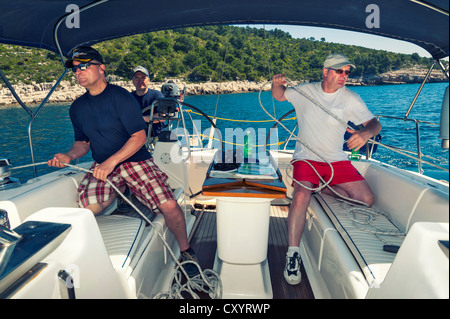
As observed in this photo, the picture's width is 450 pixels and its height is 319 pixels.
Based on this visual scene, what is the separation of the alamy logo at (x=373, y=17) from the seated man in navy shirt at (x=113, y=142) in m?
1.52

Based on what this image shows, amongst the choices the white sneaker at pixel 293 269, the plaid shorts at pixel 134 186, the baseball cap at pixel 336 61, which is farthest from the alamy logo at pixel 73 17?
the white sneaker at pixel 293 269

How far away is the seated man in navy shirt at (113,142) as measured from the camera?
5.54 ft

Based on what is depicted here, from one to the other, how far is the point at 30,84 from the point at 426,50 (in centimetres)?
3912

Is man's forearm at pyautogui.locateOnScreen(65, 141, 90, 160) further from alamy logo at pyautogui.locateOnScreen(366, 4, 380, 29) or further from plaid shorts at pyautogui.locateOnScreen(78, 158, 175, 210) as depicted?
alamy logo at pyautogui.locateOnScreen(366, 4, 380, 29)

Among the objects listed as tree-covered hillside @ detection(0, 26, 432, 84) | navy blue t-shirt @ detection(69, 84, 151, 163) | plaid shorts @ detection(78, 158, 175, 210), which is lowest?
plaid shorts @ detection(78, 158, 175, 210)

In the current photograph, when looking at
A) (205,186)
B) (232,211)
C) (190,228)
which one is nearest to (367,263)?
(232,211)

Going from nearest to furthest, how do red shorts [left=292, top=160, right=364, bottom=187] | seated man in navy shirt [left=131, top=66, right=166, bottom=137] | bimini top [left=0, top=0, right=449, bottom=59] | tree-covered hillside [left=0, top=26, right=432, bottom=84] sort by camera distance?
bimini top [left=0, top=0, right=449, bottom=59], red shorts [left=292, top=160, right=364, bottom=187], seated man in navy shirt [left=131, top=66, right=166, bottom=137], tree-covered hillside [left=0, top=26, right=432, bottom=84]

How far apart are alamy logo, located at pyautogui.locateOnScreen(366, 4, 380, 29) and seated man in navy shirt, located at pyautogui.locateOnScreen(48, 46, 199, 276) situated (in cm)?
152

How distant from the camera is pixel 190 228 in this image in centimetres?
248

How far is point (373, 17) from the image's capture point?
1812mm

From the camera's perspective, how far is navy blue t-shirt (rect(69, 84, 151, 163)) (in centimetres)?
170

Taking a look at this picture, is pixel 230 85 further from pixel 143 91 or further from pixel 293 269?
pixel 293 269

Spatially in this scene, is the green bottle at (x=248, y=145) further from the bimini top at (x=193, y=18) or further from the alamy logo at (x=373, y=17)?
the alamy logo at (x=373, y=17)

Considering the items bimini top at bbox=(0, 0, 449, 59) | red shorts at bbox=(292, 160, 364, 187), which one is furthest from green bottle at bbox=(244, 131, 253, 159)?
bimini top at bbox=(0, 0, 449, 59)
